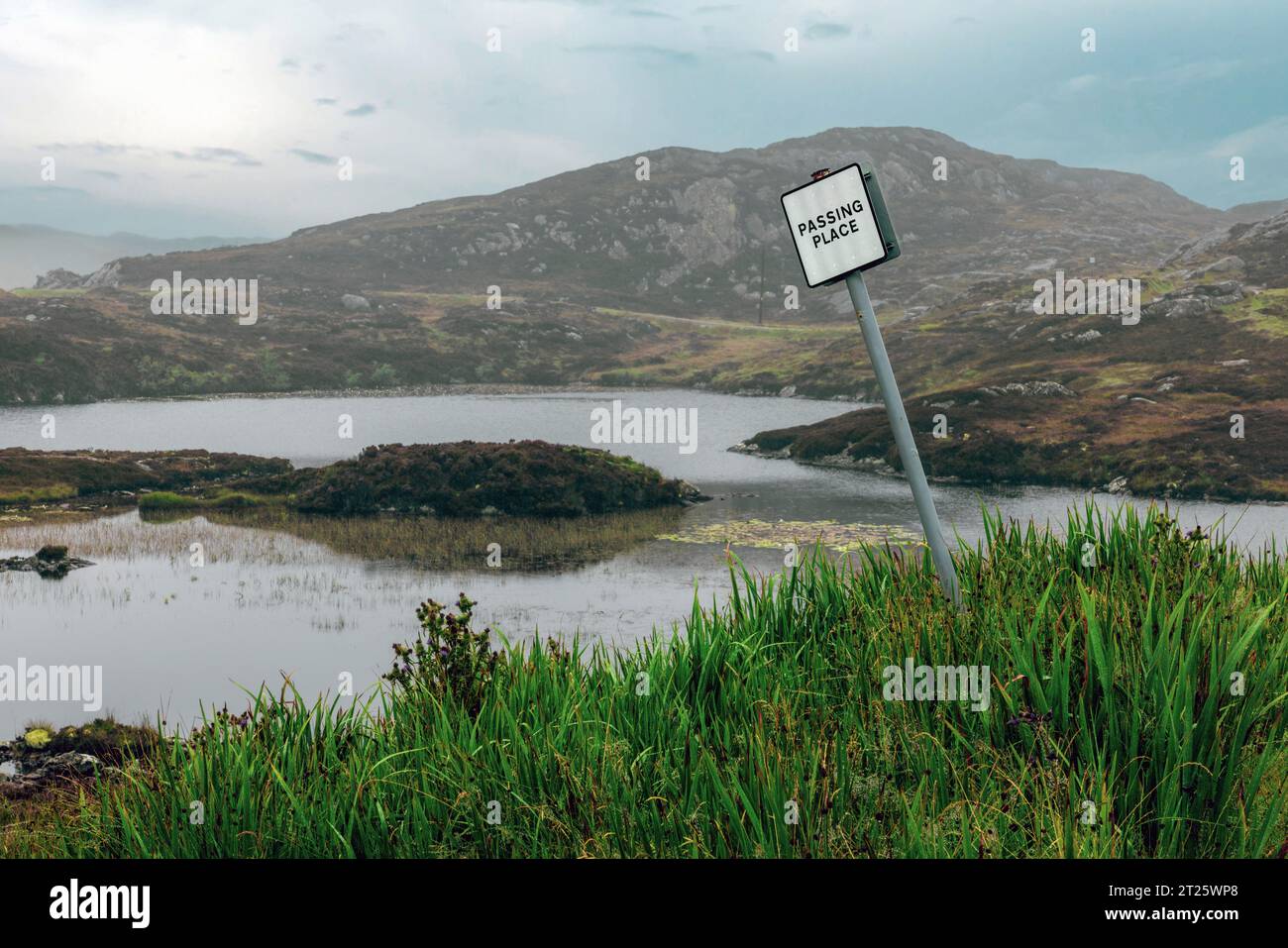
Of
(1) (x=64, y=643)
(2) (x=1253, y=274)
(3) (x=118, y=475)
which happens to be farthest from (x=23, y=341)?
(2) (x=1253, y=274)

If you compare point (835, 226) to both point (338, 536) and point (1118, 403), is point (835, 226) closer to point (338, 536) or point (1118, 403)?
point (338, 536)

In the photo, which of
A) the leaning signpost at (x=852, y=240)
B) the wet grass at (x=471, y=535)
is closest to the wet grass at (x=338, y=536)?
the wet grass at (x=471, y=535)

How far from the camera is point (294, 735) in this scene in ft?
21.4

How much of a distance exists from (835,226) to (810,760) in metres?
3.34

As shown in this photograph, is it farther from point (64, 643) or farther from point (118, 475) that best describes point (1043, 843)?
point (118, 475)

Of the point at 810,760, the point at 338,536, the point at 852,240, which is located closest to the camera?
the point at 810,760

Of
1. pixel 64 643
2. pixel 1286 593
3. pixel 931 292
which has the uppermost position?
pixel 931 292

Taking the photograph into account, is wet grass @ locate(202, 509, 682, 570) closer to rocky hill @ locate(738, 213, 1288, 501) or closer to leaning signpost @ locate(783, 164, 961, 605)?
rocky hill @ locate(738, 213, 1288, 501)

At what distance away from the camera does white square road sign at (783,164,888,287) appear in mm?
6086

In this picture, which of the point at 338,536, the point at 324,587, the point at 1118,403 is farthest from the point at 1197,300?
the point at 324,587

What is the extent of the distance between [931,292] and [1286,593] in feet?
464

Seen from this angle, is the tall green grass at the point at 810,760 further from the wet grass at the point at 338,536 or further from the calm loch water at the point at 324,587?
the wet grass at the point at 338,536

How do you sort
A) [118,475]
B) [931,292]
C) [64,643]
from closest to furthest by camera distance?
[64,643]
[118,475]
[931,292]

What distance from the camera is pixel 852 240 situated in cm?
617
